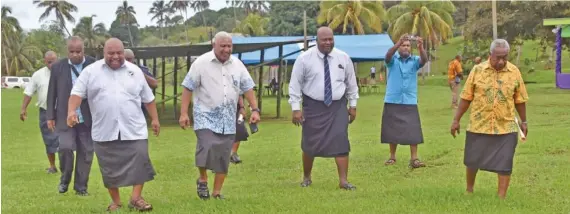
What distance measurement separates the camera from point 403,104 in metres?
10.5

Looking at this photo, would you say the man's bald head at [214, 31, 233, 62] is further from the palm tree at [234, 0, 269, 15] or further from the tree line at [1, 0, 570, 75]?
the palm tree at [234, 0, 269, 15]

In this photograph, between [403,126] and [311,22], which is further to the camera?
[311,22]

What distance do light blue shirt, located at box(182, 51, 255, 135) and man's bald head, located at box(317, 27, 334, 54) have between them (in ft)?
3.57

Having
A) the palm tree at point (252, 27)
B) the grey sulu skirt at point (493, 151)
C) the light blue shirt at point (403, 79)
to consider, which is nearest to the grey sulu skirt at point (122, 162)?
the grey sulu skirt at point (493, 151)

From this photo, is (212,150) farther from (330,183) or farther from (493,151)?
(493,151)

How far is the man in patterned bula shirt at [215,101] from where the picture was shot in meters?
7.76

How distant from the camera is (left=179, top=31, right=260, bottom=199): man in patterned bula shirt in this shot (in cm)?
776

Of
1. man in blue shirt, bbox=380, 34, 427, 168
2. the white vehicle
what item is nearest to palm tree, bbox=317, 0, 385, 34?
the white vehicle

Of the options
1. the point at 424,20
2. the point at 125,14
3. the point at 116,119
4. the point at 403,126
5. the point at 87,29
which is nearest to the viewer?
the point at 116,119

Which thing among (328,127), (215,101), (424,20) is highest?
(424,20)

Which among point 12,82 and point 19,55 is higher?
point 19,55

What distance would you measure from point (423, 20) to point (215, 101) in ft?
153

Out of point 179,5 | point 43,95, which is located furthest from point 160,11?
point 43,95

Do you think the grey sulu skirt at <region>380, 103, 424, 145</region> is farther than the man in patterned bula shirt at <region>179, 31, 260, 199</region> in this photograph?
Yes
